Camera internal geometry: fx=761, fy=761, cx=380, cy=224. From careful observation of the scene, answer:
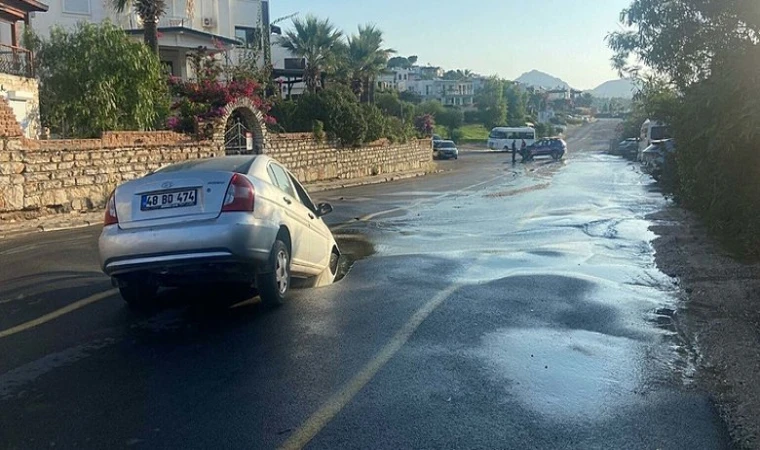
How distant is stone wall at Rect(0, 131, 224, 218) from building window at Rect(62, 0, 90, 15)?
2672 cm

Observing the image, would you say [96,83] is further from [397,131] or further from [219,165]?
[397,131]

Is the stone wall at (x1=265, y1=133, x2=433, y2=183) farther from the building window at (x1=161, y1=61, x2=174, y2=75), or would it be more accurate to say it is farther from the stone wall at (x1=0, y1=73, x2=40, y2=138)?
the stone wall at (x1=0, y1=73, x2=40, y2=138)

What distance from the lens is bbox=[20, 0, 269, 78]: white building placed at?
41219 mm

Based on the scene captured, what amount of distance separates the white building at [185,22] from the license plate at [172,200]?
94.9ft

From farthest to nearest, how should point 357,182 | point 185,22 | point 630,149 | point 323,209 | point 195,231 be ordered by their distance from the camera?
point 630,149, point 185,22, point 357,182, point 323,209, point 195,231

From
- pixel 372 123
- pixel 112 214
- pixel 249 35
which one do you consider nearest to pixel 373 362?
pixel 112 214

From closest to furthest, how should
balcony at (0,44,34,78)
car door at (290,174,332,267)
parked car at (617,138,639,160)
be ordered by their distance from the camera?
1. car door at (290,174,332,267)
2. balcony at (0,44,34,78)
3. parked car at (617,138,639,160)

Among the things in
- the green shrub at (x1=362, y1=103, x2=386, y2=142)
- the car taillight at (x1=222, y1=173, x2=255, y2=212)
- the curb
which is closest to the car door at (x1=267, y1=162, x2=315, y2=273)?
the car taillight at (x1=222, y1=173, x2=255, y2=212)

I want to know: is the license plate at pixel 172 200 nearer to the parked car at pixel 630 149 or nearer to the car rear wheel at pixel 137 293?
the car rear wheel at pixel 137 293

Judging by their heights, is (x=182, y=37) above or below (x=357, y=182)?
above

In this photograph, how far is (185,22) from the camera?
Answer: 4800cm

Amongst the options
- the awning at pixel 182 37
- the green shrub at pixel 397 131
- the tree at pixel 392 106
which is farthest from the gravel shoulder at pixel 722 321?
the tree at pixel 392 106

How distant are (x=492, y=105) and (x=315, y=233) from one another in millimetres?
112487

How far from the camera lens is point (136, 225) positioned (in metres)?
7.27
